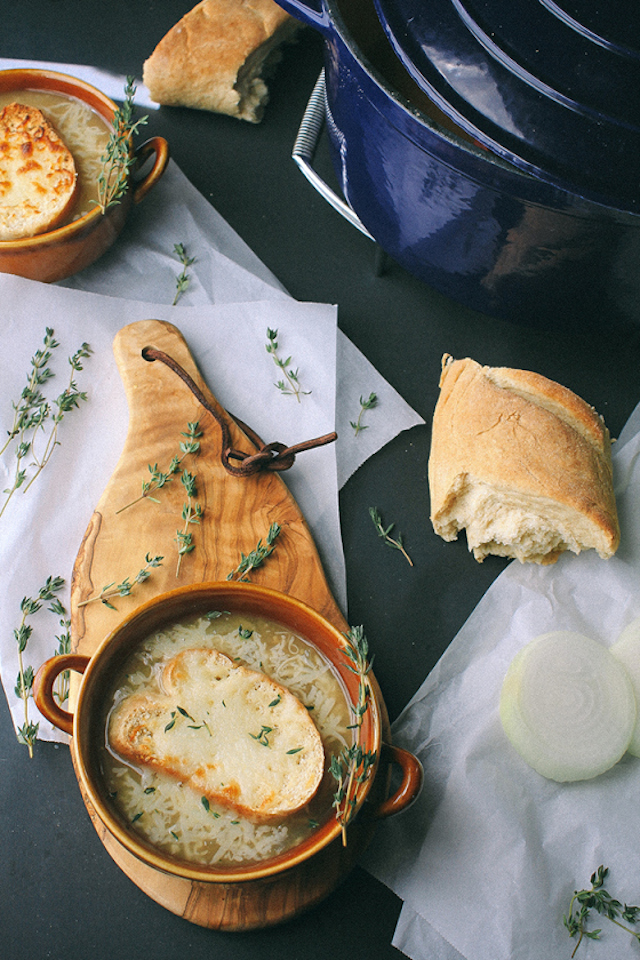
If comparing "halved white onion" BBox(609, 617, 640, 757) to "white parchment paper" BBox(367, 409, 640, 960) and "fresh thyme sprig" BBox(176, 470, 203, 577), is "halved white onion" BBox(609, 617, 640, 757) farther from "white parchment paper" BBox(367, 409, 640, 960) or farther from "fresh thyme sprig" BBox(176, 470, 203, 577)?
"fresh thyme sprig" BBox(176, 470, 203, 577)

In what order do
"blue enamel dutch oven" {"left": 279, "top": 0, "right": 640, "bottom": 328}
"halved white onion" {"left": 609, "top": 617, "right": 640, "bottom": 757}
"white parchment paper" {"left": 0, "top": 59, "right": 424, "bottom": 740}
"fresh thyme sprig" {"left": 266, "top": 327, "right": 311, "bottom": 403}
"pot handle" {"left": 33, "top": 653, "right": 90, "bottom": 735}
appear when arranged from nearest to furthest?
"blue enamel dutch oven" {"left": 279, "top": 0, "right": 640, "bottom": 328} → "pot handle" {"left": 33, "top": 653, "right": 90, "bottom": 735} → "halved white onion" {"left": 609, "top": 617, "right": 640, "bottom": 757} → "white parchment paper" {"left": 0, "top": 59, "right": 424, "bottom": 740} → "fresh thyme sprig" {"left": 266, "top": 327, "right": 311, "bottom": 403}

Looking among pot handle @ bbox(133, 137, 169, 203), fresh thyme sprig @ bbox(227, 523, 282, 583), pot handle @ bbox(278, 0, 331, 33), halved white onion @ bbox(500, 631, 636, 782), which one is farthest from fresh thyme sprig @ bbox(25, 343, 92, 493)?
halved white onion @ bbox(500, 631, 636, 782)

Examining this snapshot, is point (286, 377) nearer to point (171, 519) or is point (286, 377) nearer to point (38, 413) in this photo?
point (171, 519)

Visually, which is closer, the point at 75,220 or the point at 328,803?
the point at 328,803

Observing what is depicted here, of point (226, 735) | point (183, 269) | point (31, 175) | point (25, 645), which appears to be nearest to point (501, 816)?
point (226, 735)

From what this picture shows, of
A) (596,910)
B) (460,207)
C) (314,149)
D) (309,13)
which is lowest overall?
(596,910)

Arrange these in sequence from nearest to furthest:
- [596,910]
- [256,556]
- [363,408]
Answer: [596,910], [256,556], [363,408]
